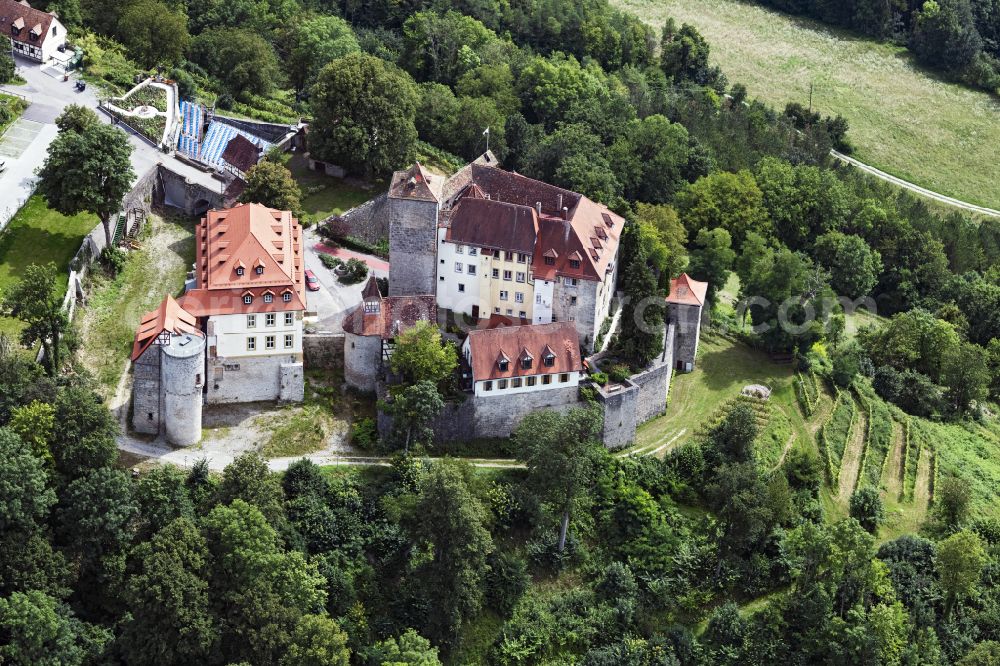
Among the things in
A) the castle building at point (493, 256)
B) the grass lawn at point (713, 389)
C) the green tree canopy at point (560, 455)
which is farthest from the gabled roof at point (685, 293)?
the green tree canopy at point (560, 455)

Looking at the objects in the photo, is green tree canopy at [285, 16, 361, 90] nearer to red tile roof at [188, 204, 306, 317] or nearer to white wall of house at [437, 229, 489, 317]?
red tile roof at [188, 204, 306, 317]

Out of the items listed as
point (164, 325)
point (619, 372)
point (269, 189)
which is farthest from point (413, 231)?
point (164, 325)

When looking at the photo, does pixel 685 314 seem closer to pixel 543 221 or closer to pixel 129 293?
pixel 543 221

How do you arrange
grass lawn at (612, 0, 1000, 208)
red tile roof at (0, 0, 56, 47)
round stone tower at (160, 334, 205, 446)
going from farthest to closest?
grass lawn at (612, 0, 1000, 208) < red tile roof at (0, 0, 56, 47) < round stone tower at (160, 334, 205, 446)

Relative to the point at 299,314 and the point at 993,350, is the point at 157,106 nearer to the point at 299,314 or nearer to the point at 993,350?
the point at 299,314

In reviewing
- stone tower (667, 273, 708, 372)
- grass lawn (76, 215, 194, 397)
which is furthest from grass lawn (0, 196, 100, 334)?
stone tower (667, 273, 708, 372)
